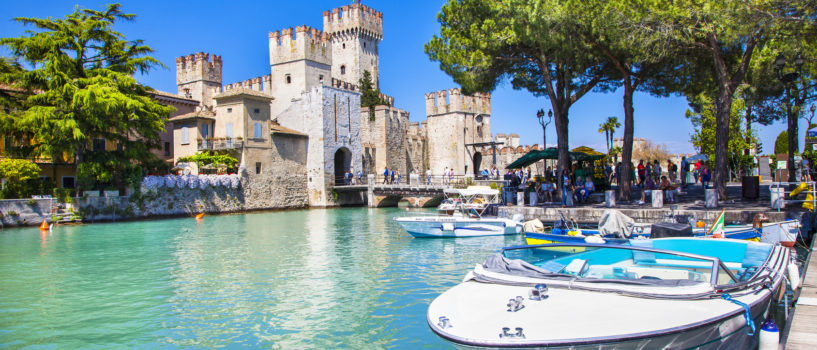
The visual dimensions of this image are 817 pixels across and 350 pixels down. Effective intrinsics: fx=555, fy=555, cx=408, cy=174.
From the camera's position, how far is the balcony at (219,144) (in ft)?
114

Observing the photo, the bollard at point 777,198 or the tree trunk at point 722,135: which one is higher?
the tree trunk at point 722,135

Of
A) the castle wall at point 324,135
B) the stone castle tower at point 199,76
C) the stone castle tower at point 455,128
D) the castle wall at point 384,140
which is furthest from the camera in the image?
the stone castle tower at point 199,76

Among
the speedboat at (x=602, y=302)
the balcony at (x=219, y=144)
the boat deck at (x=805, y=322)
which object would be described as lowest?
the boat deck at (x=805, y=322)

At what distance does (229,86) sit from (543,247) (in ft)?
156

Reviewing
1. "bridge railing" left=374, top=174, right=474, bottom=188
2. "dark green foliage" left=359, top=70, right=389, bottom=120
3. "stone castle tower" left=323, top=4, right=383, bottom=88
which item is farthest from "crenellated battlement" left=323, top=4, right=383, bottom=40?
"bridge railing" left=374, top=174, right=474, bottom=188

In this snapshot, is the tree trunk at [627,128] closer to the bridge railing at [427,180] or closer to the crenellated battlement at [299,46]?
the bridge railing at [427,180]

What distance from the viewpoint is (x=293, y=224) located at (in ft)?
84.3

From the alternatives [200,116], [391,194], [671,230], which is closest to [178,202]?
[200,116]

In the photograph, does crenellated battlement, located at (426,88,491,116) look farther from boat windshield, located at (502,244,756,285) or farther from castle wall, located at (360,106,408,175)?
boat windshield, located at (502,244,756,285)

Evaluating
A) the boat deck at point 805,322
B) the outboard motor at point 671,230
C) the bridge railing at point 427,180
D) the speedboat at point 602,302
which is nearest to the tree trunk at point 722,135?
the outboard motor at point 671,230

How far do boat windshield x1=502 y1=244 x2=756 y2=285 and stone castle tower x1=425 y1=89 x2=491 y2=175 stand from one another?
39247mm

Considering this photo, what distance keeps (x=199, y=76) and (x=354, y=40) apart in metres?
15.3

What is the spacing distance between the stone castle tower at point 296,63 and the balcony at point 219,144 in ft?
27.7

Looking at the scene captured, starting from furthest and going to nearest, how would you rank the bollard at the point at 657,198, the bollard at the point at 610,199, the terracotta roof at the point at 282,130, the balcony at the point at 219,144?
1. the terracotta roof at the point at 282,130
2. the balcony at the point at 219,144
3. the bollard at the point at 610,199
4. the bollard at the point at 657,198
